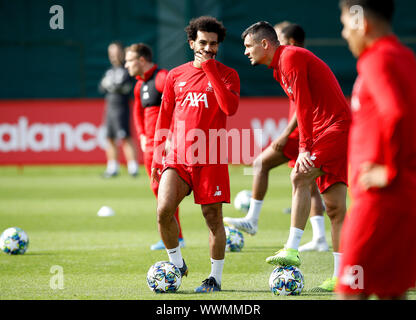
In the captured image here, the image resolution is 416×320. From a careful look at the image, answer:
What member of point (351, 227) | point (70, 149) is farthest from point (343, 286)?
point (70, 149)

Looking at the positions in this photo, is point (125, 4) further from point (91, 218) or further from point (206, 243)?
point (206, 243)

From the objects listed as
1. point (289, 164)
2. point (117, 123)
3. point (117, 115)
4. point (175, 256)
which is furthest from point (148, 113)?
point (117, 115)

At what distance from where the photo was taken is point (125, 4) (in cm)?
2239

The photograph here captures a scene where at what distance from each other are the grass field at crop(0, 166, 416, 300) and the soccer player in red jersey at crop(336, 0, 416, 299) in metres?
2.42

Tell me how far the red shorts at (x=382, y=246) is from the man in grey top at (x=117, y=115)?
49.4ft

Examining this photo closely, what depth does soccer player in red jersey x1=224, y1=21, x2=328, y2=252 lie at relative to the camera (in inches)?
335

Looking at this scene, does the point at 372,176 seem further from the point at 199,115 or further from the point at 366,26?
the point at 199,115

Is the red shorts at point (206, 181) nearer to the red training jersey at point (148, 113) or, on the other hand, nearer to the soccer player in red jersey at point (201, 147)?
the soccer player in red jersey at point (201, 147)

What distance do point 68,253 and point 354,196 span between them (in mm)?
5519

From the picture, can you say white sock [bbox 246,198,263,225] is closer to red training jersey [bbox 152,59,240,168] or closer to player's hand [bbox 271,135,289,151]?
player's hand [bbox 271,135,289,151]

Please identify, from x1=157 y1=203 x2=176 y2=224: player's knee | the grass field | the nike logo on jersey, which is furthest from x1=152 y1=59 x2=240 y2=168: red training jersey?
the grass field

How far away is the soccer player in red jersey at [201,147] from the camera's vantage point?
6574mm

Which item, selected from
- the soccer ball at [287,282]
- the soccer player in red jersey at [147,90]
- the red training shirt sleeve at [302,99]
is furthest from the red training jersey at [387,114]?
the soccer player in red jersey at [147,90]

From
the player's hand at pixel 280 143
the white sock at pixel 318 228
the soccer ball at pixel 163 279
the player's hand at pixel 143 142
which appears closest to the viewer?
the soccer ball at pixel 163 279
